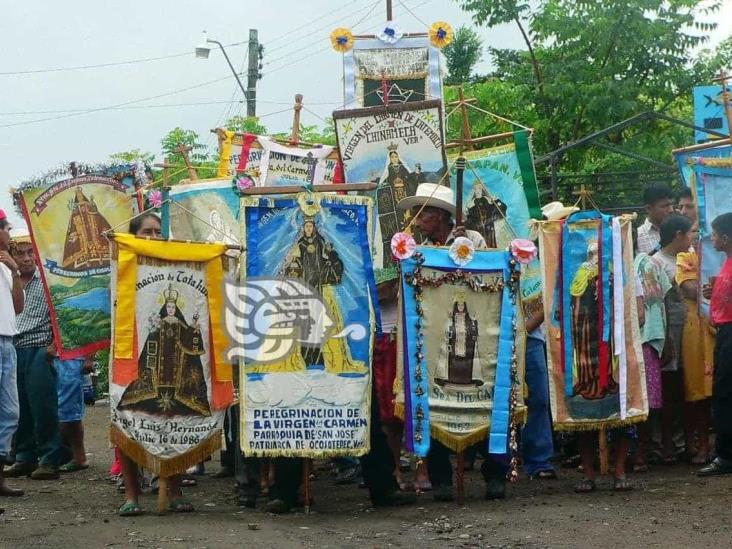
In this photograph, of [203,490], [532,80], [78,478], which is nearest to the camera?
[203,490]

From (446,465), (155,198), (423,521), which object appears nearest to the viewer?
(423,521)

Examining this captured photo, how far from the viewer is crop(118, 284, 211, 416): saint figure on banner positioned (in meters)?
8.35

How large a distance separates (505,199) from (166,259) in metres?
2.68

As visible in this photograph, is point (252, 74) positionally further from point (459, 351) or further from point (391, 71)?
point (459, 351)

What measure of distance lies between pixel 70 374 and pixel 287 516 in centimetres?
355

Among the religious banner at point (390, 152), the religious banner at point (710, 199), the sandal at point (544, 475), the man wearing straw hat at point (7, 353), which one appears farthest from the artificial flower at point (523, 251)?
the man wearing straw hat at point (7, 353)

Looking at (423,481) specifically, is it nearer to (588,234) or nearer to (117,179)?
(588,234)

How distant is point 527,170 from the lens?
973cm

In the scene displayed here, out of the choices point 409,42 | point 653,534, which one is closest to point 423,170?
point 409,42

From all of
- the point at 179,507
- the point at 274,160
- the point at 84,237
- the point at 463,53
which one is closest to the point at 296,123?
the point at 274,160

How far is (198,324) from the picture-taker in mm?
8477

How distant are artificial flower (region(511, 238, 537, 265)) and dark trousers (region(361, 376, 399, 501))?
1.26m

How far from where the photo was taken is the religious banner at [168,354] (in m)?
8.33

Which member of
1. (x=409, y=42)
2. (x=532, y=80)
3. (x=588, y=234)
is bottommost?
(x=588, y=234)
